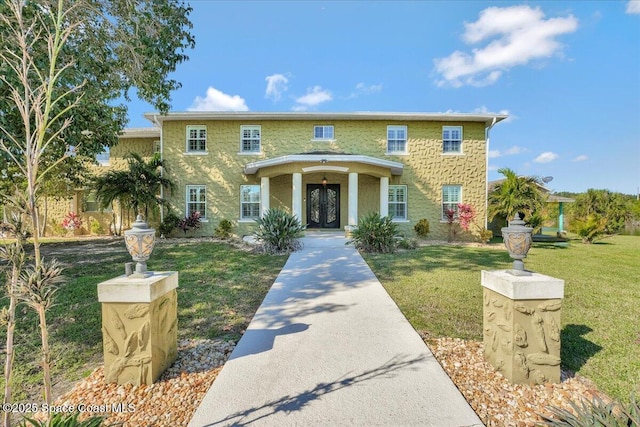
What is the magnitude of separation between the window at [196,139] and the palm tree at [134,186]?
173 centimetres

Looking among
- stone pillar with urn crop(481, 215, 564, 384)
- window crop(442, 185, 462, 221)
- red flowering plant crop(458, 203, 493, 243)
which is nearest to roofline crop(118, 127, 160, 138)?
window crop(442, 185, 462, 221)

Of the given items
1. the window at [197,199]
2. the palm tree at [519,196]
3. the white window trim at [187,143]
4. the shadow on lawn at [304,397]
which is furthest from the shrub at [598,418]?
the white window trim at [187,143]

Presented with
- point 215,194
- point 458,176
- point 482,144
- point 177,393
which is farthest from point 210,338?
point 482,144

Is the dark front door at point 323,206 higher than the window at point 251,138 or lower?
lower

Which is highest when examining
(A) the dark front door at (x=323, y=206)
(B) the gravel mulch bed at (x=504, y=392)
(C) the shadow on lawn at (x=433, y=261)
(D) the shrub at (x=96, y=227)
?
(A) the dark front door at (x=323, y=206)

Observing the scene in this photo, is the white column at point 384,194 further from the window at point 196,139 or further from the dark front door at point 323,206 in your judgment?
the window at point 196,139

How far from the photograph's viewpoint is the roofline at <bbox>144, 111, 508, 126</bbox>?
46.5 feet

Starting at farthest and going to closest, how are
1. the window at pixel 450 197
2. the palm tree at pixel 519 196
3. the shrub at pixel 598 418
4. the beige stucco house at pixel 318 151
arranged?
the window at pixel 450 197
the beige stucco house at pixel 318 151
the palm tree at pixel 519 196
the shrub at pixel 598 418

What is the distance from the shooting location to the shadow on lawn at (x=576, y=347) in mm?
3400

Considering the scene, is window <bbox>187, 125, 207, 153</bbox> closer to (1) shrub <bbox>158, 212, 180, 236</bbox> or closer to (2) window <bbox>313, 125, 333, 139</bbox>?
(1) shrub <bbox>158, 212, 180, 236</bbox>

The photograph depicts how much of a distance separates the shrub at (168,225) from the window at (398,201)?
1086 cm

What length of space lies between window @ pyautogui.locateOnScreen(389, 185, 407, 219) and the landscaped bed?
557 centimetres

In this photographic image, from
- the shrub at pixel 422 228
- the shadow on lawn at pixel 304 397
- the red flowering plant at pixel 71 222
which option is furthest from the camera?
the red flowering plant at pixel 71 222

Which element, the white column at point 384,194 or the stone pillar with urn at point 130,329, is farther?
the white column at point 384,194
